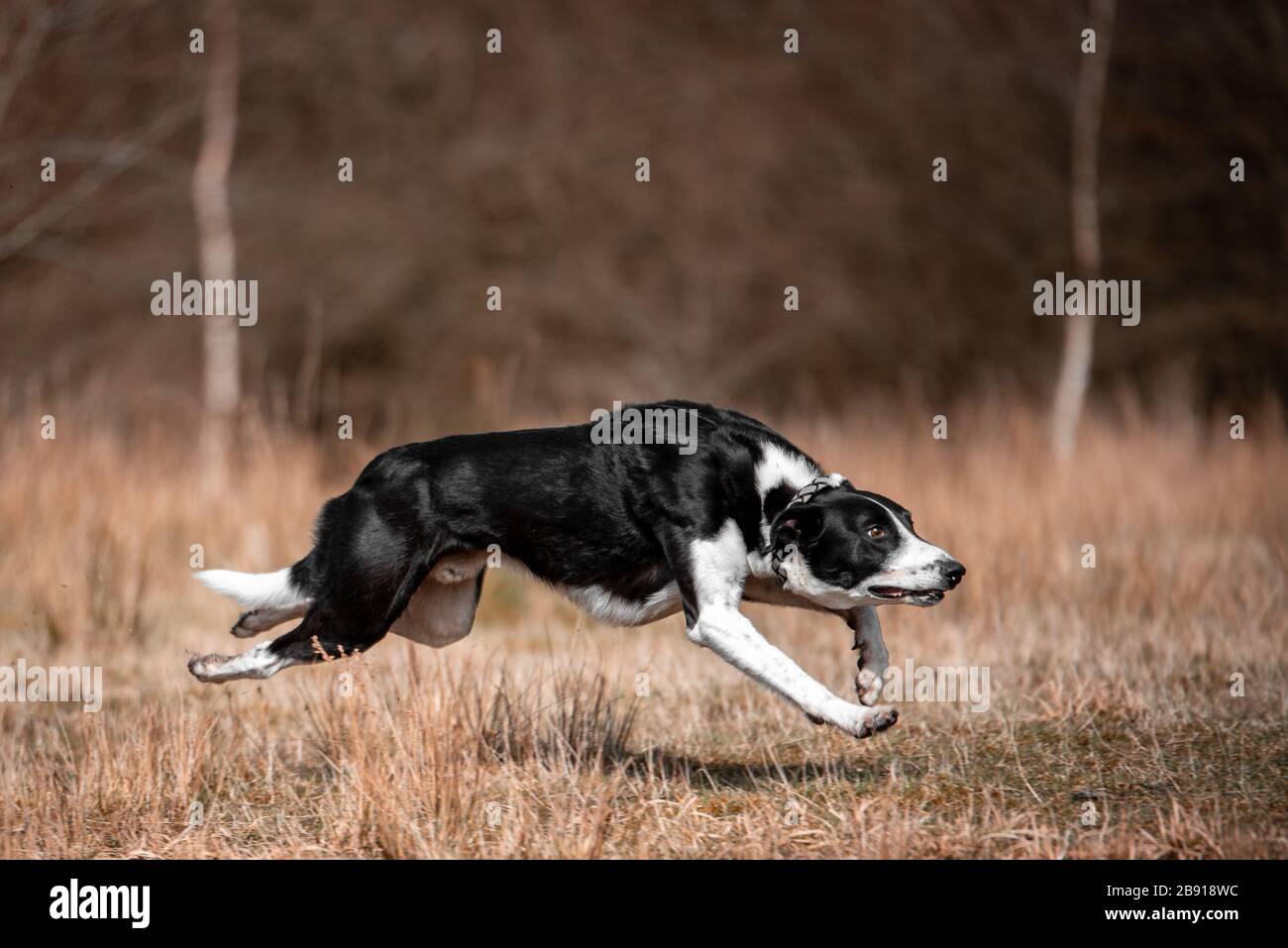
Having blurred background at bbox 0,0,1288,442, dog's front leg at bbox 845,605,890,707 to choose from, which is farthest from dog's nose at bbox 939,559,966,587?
blurred background at bbox 0,0,1288,442

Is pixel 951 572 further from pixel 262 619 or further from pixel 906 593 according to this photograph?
pixel 262 619

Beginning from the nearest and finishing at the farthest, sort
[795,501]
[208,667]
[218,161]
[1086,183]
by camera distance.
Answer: [795,501] < [208,667] < [218,161] < [1086,183]

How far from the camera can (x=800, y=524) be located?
166 inches

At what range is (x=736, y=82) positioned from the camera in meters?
16.3

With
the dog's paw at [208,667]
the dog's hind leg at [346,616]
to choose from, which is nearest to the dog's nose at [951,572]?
the dog's hind leg at [346,616]

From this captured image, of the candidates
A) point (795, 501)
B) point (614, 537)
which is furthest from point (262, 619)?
point (795, 501)

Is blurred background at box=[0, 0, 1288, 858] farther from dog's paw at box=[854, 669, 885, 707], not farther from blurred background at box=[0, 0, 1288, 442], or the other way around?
dog's paw at box=[854, 669, 885, 707]

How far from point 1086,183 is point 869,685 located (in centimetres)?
958

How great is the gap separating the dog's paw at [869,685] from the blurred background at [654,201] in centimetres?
717

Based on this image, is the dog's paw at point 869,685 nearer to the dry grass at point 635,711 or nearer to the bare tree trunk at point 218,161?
the dry grass at point 635,711

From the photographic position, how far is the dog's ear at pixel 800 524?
4.22m

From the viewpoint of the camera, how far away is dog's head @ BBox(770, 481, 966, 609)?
4.16 m

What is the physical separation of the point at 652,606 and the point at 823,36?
44.7ft
